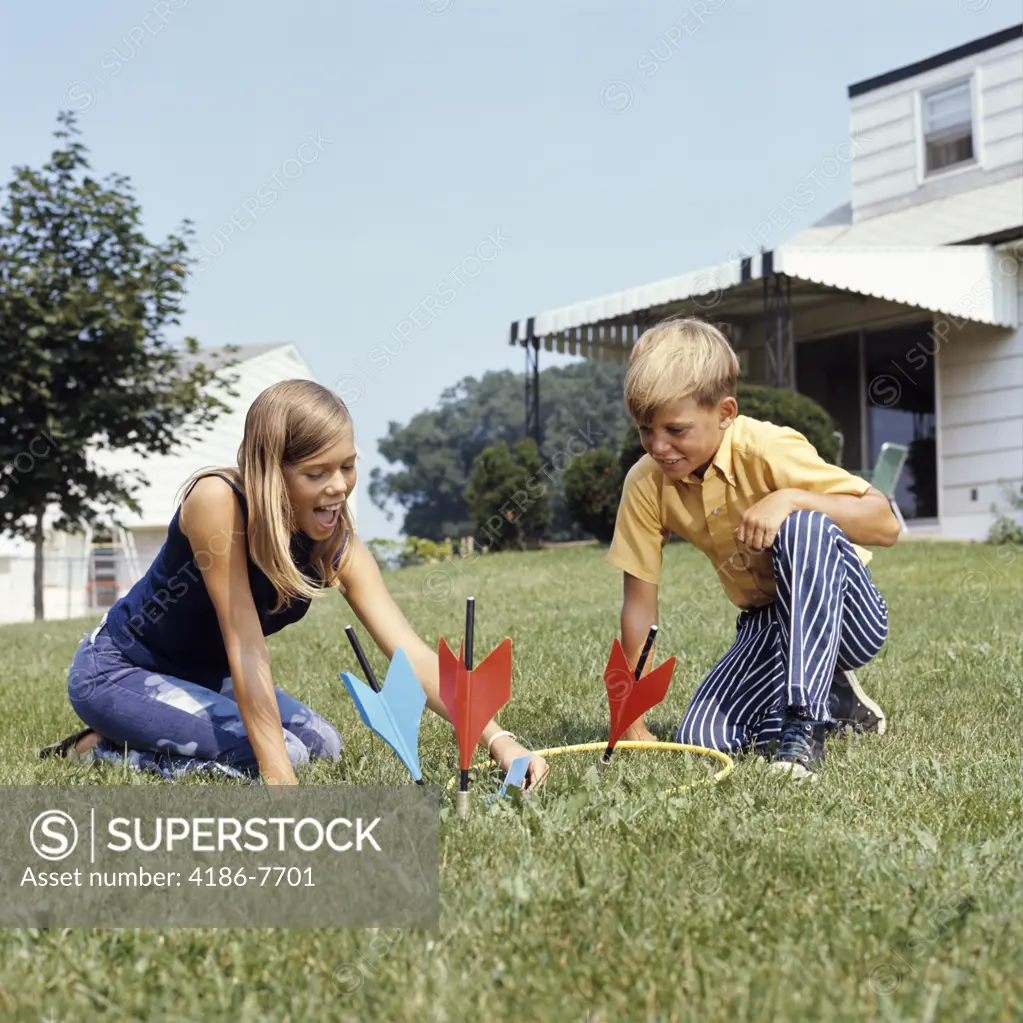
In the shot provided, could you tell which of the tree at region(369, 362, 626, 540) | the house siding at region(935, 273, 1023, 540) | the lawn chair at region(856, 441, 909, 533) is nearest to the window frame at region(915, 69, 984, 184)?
the house siding at region(935, 273, 1023, 540)

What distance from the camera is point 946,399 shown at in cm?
1395

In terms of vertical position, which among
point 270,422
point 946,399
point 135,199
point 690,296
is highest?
point 135,199

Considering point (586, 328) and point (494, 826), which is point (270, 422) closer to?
point (494, 826)

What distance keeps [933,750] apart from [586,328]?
41.0 feet

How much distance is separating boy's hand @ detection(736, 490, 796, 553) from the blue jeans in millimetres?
1374

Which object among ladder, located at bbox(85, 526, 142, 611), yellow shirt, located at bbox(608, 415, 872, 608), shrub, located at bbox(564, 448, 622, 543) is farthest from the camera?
ladder, located at bbox(85, 526, 142, 611)

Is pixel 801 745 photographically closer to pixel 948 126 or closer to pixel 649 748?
pixel 649 748

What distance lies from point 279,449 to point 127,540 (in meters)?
25.5

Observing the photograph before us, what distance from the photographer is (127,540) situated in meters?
26.8

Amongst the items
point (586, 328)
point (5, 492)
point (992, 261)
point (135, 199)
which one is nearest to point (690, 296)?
point (586, 328)

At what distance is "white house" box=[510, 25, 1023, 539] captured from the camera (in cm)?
1287

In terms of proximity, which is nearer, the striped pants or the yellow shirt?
the striped pants

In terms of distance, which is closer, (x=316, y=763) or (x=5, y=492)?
(x=316, y=763)

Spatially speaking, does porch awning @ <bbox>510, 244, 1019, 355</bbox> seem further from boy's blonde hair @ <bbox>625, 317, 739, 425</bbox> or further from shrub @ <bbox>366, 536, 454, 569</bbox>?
boy's blonde hair @ <bbox>625, 317, 739, 425</bbox>
